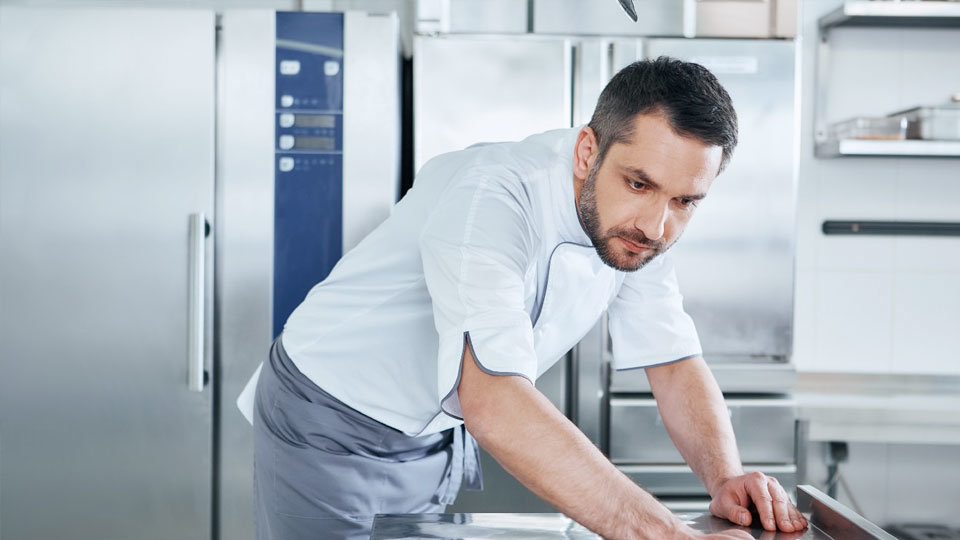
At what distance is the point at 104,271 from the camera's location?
1.86 m

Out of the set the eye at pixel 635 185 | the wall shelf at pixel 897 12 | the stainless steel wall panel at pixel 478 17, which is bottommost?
the eye at pixel 635 185

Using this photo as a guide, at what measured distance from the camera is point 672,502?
1978mm

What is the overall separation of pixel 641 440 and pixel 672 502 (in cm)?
17

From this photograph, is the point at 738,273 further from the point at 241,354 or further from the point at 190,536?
the point at 190,536

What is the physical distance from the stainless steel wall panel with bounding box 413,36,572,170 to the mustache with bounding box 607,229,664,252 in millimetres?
879

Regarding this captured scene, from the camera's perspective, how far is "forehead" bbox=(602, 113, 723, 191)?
3.26 ft

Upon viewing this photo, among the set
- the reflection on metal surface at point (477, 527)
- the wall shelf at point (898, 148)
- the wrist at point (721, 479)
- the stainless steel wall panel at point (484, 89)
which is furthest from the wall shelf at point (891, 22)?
the reflection on metal surface at point (477, 527)

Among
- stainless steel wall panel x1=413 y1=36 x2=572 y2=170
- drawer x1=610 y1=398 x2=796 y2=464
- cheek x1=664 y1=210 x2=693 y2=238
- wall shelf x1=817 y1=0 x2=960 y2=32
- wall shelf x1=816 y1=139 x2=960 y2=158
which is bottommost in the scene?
drawer x1=610 y1=398 x2=796 y2=464

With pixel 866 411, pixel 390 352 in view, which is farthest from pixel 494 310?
pixel 866 411

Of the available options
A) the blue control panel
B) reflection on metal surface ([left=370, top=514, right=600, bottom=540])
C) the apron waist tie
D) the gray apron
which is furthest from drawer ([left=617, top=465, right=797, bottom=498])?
reflection on metal surface ([left=370, top=514, right=600, bottom=540])

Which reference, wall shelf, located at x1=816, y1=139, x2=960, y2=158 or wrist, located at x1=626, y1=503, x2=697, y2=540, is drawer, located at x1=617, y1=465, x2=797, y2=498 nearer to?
wall shelf, located at x1=816, y1=139, x2=960, y2=158

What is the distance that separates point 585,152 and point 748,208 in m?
0.96

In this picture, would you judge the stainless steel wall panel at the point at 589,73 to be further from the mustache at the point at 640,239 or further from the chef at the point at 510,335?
the mustache at the point at 640,239

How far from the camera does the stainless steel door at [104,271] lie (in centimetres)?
185
